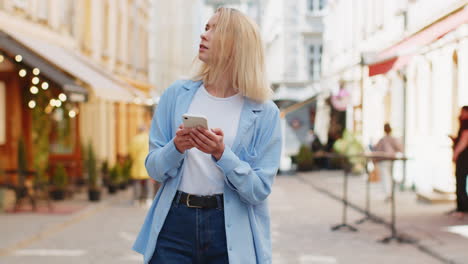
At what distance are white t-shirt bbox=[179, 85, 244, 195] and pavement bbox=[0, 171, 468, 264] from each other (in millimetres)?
5421

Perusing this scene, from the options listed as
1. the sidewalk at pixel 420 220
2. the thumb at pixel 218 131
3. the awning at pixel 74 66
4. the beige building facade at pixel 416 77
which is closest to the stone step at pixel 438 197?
the sidewalk at pixel 420 220

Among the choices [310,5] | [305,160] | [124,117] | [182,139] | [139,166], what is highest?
[310,5]

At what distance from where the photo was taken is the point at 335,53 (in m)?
33.6

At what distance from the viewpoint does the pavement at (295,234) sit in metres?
8.46

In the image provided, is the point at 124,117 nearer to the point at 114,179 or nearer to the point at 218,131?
the point at 114,179

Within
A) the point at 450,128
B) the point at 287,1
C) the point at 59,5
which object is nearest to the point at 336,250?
the point at 450,128

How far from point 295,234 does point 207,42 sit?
7912mm

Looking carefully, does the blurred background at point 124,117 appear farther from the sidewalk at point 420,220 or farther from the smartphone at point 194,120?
the smartphone at point 194,120

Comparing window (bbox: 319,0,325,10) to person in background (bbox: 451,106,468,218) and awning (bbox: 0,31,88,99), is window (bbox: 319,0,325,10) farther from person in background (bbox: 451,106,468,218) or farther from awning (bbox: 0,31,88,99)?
person in background (bbox: 451,106,468,218)

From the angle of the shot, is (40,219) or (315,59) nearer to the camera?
(40,219)

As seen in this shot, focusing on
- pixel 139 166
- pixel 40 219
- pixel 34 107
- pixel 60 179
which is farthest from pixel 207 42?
pixel 60 179

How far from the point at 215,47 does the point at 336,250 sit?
6.54 meters

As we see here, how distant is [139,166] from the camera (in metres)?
14.9

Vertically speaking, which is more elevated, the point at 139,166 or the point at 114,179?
the point at 139,166
